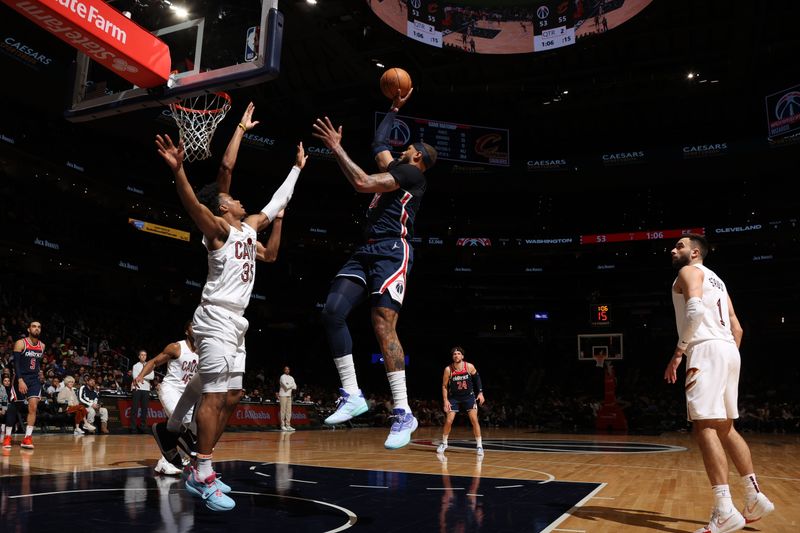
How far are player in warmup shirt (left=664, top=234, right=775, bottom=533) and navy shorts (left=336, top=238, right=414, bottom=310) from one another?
2210 mm

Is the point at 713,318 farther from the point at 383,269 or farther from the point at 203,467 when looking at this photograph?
the point at 203,467

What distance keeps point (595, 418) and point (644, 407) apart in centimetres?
259

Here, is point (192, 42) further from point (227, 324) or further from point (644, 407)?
point (644, 407)

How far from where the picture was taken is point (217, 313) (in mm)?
5555

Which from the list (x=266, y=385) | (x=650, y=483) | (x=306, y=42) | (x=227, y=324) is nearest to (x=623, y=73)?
(x=306, y=42)

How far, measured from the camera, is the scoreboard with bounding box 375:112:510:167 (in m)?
25.8

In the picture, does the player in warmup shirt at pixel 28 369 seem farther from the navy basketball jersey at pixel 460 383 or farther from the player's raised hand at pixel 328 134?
the player's raised hand at pixel 328 134

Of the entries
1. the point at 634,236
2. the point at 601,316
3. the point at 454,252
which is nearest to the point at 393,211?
the point at 601,316

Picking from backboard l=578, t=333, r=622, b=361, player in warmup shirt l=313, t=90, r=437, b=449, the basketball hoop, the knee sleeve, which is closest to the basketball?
player in warmup shirt l=313, t=90, r=437, b=449

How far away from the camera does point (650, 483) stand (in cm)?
787

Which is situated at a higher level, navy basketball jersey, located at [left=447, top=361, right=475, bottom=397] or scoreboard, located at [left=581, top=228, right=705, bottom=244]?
scoreboard, located at [left=581, top=228, right=705, bottom=244]

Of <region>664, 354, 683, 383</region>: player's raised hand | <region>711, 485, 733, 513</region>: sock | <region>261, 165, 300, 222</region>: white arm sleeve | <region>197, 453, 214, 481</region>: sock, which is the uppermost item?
<region>261, 165, 300, 222</region>: white arm sleeve

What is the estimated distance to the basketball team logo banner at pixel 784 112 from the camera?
22.8 meters

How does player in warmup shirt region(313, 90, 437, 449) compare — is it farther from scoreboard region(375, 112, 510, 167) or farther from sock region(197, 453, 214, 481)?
scoreboard region(375, 112, 510, 167)
